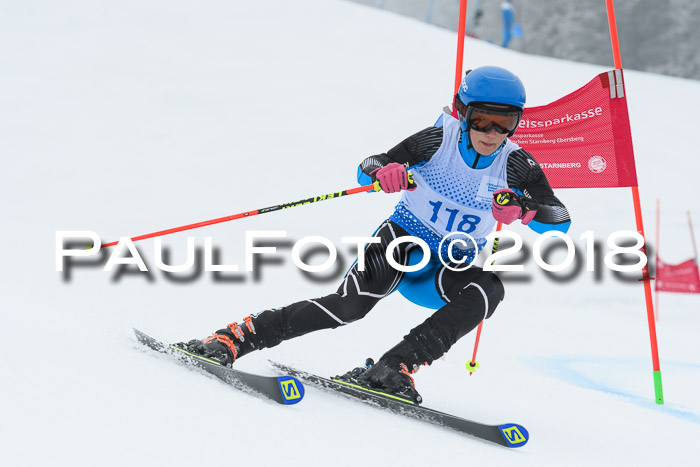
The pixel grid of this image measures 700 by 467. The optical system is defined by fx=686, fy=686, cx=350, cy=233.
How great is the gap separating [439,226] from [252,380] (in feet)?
3.78

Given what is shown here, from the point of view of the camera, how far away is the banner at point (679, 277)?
7223 mm

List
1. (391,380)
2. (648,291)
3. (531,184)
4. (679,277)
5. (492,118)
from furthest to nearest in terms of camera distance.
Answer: (679,277) → (648,291) → (531,184) → (492,118) → (391,380)

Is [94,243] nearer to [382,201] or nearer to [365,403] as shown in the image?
[365,403]

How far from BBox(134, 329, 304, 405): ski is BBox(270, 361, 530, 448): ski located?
15.1 inches

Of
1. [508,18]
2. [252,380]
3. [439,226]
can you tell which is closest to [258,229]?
[439,226]

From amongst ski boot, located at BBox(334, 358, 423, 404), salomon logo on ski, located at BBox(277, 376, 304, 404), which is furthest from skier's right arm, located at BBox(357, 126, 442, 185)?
salomon logo on ski, located at BBox(277, 376, 304, 404)

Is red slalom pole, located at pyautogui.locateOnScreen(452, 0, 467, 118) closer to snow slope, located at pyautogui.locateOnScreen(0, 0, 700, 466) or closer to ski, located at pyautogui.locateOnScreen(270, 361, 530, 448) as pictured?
snow slope, located at pyautogui.locateOnScreen(0, 0, 700, 466)

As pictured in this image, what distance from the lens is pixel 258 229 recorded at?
27.4 ft

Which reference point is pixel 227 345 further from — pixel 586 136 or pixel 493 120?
pixel 586 136

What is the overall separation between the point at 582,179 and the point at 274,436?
9.48 ft

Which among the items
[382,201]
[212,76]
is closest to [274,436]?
[382,201]

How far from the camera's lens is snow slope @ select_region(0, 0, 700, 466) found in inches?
85.7

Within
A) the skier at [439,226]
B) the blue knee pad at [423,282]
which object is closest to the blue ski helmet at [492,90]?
the skier at [439,226]

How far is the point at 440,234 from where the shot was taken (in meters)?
3.20
